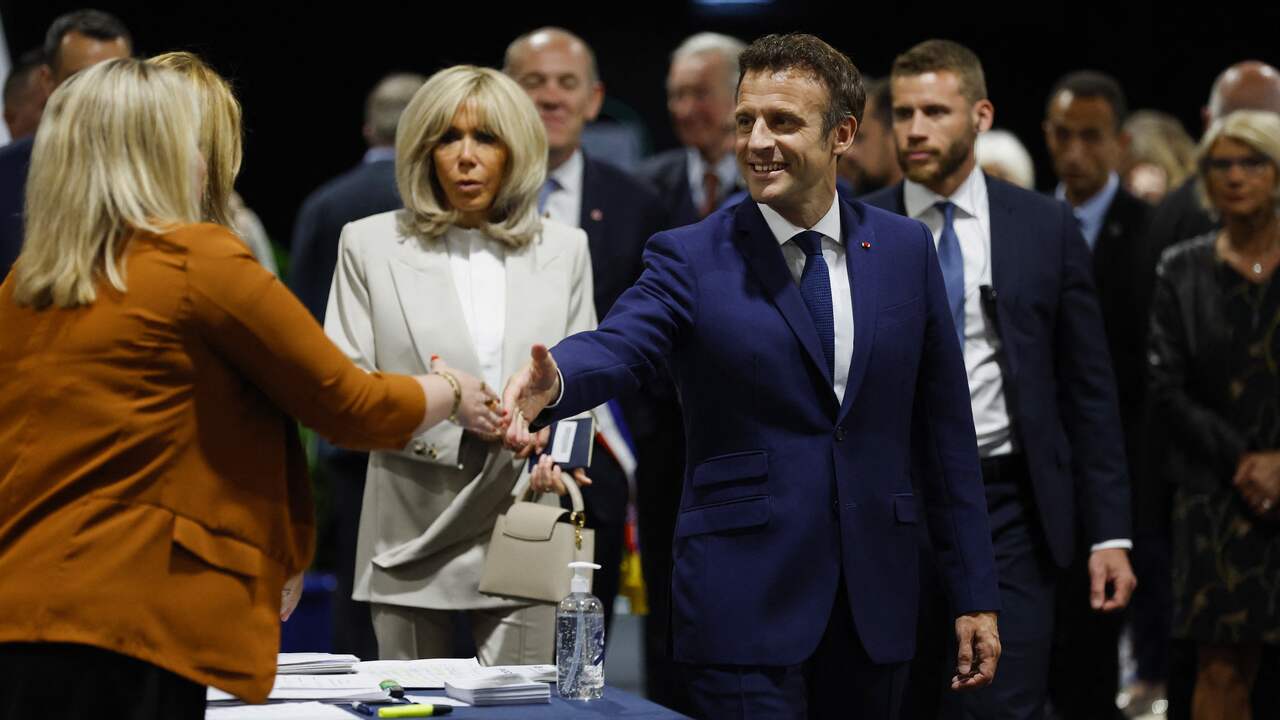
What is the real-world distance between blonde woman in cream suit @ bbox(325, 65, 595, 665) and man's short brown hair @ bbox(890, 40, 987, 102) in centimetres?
100

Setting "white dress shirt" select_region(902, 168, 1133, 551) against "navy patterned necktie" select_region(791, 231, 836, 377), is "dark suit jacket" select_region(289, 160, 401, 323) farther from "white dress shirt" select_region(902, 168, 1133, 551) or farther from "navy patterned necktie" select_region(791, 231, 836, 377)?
"navy patterned necktie" select_region(791, 231, 836, 377)

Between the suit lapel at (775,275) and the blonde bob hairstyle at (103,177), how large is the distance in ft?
3.63

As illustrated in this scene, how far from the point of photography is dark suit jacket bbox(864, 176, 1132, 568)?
392 cm

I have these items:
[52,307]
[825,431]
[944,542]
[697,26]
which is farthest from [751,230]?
[697,26]

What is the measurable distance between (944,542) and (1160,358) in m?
2.04

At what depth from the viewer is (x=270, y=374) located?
241 cm

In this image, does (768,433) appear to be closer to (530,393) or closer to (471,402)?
(530,393)

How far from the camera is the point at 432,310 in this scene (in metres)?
3.75

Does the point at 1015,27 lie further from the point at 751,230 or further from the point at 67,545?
the point at 67,545

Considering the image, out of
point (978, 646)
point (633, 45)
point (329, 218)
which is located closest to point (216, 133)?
point (978, 646)

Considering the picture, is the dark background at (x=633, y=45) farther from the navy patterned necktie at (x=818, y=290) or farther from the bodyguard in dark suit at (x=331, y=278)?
the navy patterned necktie at (x=818, y=290)

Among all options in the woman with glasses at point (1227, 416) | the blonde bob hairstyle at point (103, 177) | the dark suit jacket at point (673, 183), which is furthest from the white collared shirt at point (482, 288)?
the woman with glasses at point (1227, 416)

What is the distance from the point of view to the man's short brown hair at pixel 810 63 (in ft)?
10.3

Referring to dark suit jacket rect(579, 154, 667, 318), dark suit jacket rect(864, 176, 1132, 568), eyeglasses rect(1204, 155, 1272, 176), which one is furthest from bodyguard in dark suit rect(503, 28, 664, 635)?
eyeglasses rect(1204, 155, 1272, 176)
